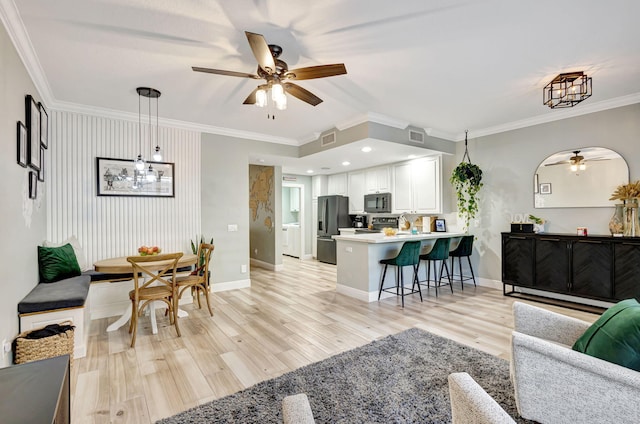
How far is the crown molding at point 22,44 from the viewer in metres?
2.07

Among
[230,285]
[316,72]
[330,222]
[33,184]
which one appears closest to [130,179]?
[33,184]

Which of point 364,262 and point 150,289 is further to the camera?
point 364,262

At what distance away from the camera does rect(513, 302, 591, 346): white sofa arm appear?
1883 mm

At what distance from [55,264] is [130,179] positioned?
1.49 meters

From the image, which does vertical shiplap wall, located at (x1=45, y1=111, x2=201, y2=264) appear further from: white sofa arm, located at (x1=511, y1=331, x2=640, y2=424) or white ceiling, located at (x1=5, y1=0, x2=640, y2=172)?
white sofa arm, located at (x1=511, y1=331, x2=640, y2=424)

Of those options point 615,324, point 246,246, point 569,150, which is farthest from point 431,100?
point 246,246

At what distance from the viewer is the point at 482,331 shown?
3.27m

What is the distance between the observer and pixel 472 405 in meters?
0.88

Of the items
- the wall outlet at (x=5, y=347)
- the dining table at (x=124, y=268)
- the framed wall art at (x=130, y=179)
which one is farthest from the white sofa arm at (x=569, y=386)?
the framed wall art at (x=130, y=179)

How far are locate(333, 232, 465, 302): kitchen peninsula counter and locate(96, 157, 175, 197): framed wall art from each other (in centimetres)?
283

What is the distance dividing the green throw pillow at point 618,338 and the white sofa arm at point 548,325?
15.2 inches

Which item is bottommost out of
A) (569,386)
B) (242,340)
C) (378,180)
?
(242,340)

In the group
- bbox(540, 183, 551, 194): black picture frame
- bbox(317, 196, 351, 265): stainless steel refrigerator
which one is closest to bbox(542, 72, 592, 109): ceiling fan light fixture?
bbox(540, 183, 551, 194): black picture frame

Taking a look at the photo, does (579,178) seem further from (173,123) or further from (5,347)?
(5,347)
